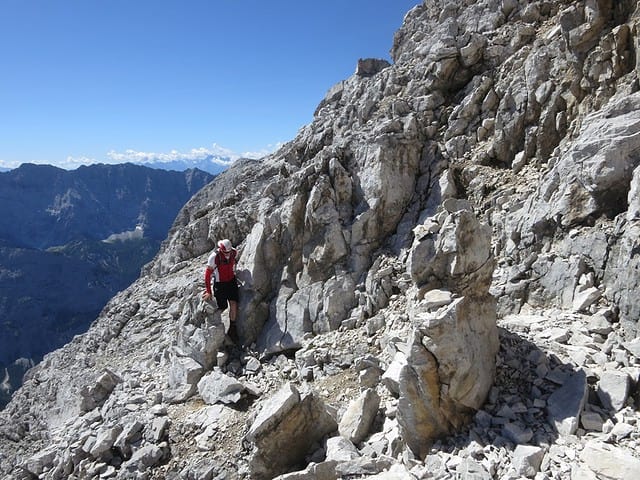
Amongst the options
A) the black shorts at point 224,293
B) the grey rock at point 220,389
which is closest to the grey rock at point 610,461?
the grey rock at point 220,389

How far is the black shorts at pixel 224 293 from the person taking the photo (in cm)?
1902

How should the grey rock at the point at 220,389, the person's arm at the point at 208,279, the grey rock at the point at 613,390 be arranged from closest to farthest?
the grey rock at the point at 613,390
the grey rock at the point at 220,389
the person's arm at the point at 208,279

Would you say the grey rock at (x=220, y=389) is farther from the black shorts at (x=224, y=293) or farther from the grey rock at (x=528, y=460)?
the grey rock at (x=528, y=460)

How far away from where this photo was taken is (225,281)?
62.4 feet

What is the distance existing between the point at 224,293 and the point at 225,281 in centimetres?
58

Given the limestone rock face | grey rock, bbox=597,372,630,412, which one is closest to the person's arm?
the limestone rock face

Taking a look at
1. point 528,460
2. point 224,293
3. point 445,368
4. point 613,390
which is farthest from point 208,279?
point 613,390

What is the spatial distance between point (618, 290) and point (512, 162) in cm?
909

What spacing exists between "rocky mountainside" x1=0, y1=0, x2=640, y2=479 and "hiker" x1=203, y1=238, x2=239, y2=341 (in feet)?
2.20

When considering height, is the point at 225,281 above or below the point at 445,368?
above

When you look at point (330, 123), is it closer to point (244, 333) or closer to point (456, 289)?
point (244, 333)

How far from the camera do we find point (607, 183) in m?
12.5

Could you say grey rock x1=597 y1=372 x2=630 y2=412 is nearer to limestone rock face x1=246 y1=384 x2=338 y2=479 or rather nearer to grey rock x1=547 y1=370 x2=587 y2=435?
grey rock x1=547 y1=370 x2=587 y2=435

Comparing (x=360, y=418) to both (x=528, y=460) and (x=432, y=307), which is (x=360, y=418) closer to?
(x=432, y=307)
